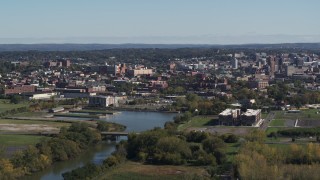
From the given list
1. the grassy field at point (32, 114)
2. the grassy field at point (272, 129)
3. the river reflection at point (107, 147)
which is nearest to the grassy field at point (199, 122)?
the river reflection at point (107, 147)

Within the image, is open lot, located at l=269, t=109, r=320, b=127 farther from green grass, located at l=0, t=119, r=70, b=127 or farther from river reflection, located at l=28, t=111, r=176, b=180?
green grass, located at l=0, t=119, r=70, b=127

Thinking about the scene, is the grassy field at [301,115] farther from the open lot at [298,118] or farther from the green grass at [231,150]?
the green grass at [231,150]

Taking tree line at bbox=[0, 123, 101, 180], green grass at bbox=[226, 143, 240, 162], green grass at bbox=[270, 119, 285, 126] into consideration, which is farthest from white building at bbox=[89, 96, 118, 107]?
green grass at bbox=[226, 143, 240, 162]

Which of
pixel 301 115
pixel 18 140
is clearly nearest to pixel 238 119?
pixel 301 115

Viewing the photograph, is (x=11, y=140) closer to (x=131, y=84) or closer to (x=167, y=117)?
(x=167, y=117)

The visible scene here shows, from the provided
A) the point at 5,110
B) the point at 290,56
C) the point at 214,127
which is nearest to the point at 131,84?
the point at 5,110

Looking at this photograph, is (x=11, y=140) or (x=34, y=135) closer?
(x=11, y=140)
